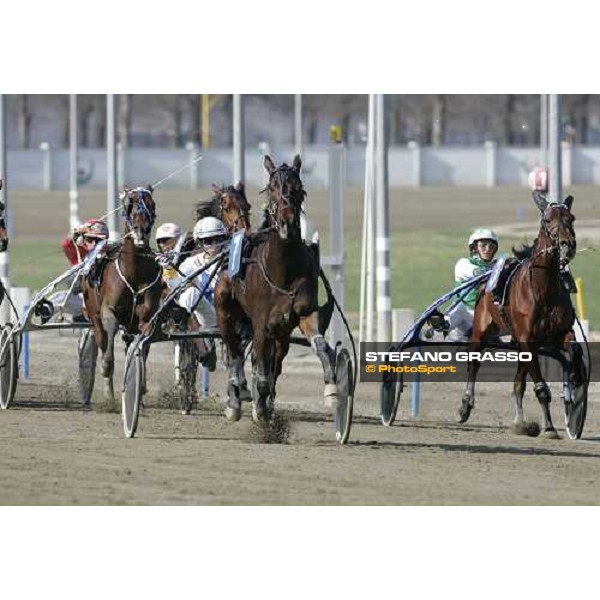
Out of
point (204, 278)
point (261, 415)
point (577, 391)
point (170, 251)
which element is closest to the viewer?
point (261, 415)

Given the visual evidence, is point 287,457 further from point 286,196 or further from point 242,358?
point 286,196

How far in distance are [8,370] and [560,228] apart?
18.0ft

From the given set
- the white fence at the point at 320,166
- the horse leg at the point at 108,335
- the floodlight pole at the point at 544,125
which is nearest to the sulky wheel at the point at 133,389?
the horse leg at the point at 108,335

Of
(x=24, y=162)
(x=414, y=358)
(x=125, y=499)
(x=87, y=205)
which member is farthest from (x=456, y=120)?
(x=125, y=499)

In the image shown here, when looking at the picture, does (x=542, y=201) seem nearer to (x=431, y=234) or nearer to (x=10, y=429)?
(x=10, y=429)

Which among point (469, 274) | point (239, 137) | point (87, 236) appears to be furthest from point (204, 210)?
point (239, 137)

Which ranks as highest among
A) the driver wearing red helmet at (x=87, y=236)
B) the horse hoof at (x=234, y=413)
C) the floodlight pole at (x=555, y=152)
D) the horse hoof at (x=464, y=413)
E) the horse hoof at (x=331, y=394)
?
the floodlight pole at (x=555, y=152)

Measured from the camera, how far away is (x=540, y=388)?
48.9 feet

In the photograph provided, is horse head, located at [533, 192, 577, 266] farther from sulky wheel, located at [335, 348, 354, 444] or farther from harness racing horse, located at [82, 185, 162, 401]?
harness racing horse, located at [82, 185, 162, 401]

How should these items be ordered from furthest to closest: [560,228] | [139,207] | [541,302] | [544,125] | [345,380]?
[544,125], [139,207], [541,302], [560,228], [345,380]

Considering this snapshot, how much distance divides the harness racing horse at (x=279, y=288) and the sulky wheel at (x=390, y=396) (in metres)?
1.87

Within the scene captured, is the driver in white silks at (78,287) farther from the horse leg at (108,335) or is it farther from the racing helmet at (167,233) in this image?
the horse leg at (108,335)

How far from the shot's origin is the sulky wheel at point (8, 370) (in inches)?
664

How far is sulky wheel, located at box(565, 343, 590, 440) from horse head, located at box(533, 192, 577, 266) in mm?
846
